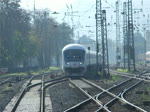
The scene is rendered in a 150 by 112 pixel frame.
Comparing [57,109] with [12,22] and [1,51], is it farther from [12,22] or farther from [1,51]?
[12,22]

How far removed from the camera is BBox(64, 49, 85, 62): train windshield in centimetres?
3534

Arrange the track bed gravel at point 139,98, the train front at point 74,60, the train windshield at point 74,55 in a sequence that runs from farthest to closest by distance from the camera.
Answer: the train windshield at point 74,55
the train front at point 74,60
the track bed gravel at point 139,98

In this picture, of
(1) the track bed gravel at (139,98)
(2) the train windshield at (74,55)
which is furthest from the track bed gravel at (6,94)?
(2) the train windshield at (74,55)

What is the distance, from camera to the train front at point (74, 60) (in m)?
34.8

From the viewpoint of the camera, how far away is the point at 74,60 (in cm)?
3516

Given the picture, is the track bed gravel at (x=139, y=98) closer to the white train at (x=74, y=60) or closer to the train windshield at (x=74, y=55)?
the white train at (x=74, y=60)

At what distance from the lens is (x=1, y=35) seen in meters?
60.5

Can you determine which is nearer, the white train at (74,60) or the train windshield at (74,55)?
the white train at (74,60)

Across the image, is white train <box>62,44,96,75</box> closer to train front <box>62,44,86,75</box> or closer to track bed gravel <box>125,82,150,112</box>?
train front <box>62,44,86,75</box>

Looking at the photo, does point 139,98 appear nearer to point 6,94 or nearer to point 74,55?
point 6,94

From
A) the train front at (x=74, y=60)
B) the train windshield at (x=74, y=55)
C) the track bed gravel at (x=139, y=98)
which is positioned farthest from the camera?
the train windshield at (x=74, y=55)

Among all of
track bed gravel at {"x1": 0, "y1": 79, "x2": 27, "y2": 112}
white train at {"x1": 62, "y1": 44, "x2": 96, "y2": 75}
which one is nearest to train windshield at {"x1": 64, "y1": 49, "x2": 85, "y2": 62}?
white train at {"x1": 62, "y1": 44, "x2": 96, "y2": 75}

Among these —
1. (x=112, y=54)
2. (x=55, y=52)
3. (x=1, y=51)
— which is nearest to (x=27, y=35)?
(x=1, y=51)

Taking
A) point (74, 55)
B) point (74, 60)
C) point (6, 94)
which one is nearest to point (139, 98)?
point (6, 94)
